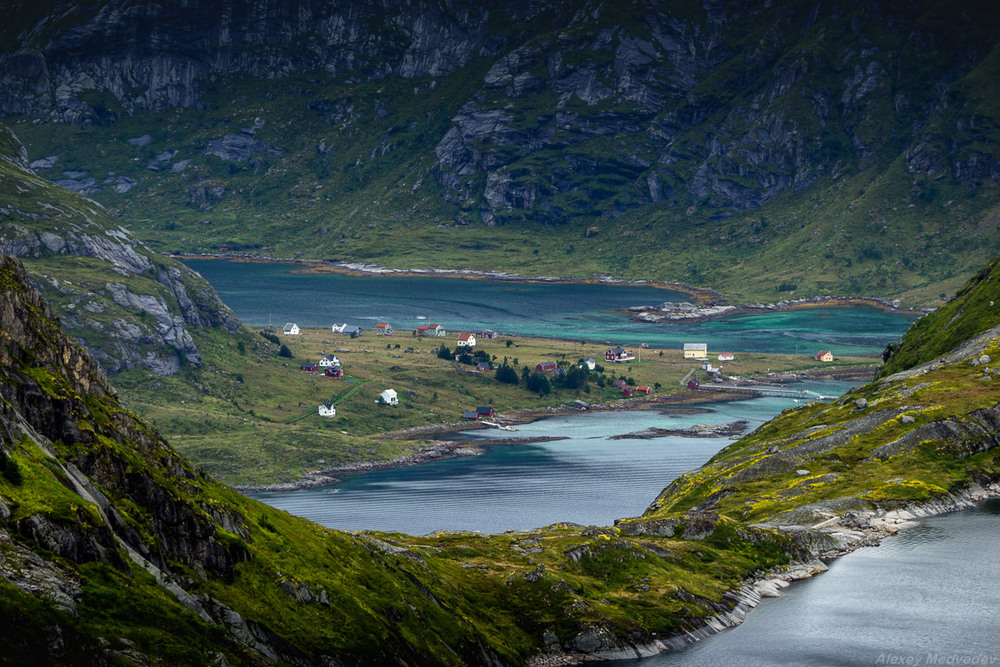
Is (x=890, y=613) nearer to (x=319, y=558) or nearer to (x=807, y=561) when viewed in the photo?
(x=807, y=561)

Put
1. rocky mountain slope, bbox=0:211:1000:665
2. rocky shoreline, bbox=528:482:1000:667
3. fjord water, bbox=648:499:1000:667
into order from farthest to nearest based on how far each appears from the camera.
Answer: rocky shoreline, bbox=528:482:1000:667 → fjord water, bbox=648:499:1000:667 → rocky mountain slope, bbox=0:211:1000:665

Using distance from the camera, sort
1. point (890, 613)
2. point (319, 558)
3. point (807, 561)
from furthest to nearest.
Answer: point (807, 561), point (890, 613), point (319, 558)

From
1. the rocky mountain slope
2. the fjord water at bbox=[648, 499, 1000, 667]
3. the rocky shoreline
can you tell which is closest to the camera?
the rocky mountain slope

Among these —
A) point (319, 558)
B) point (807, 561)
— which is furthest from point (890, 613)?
point (319, 558)

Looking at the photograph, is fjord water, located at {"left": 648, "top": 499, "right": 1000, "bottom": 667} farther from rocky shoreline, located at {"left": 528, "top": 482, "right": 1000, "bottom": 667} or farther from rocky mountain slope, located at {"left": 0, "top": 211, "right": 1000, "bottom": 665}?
rocky mountain slope, located at {"left": 0, "top": 211, "right": 1000, "bottom": 665}

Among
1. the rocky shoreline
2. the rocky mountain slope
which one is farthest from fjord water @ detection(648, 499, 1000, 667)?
the rocky mountain slope

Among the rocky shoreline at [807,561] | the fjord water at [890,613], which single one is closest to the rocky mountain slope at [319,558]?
the rocky shoreline at [807,561]
